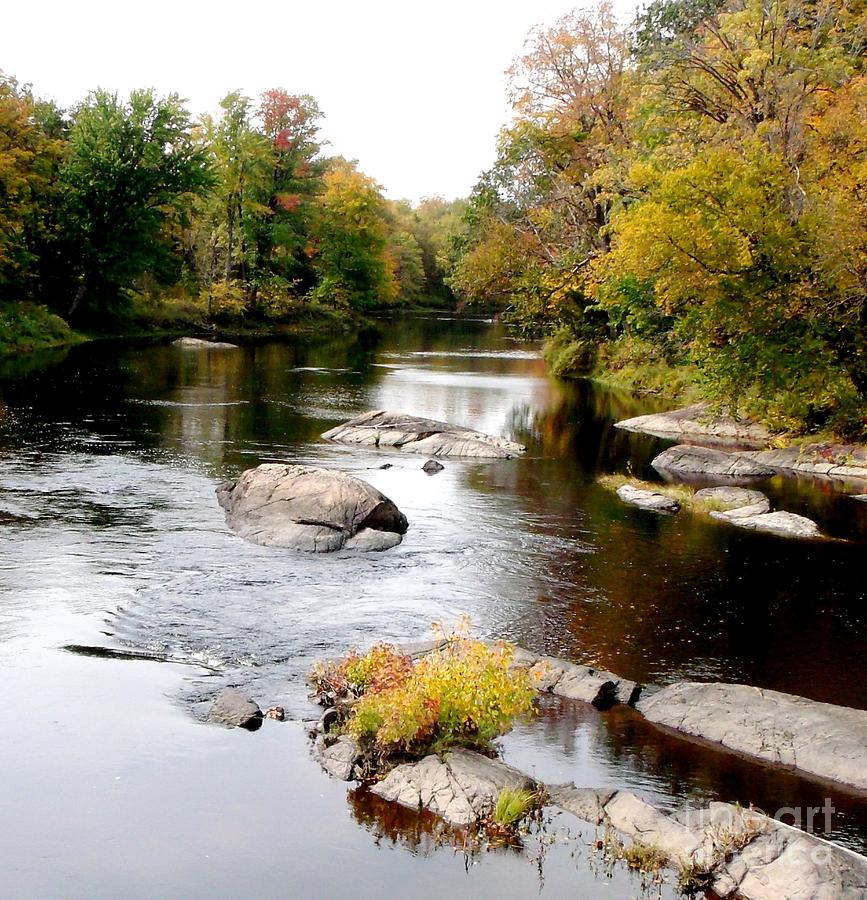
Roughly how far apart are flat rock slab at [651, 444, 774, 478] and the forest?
1.57m

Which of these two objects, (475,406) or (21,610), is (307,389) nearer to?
(475,406)

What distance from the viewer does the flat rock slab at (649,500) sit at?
75.6 feet

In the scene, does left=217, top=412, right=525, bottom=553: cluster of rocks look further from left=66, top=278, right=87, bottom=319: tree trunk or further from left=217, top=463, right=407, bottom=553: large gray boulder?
left=66, top=278, right=87, bottom=319: tree trunk

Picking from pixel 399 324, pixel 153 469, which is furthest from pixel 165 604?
pixel 399 324

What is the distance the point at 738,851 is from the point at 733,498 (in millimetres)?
15787

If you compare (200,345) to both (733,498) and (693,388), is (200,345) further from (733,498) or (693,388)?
(733,498)

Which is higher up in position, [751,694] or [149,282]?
[149,282]

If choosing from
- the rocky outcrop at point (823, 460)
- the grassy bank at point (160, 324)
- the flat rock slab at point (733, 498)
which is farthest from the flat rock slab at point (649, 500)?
the grassy bank at point (160, 324)

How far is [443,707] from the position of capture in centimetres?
1034

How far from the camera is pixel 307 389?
40.9 metres

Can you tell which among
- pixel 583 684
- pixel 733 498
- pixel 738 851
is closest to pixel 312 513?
pixel 583 684

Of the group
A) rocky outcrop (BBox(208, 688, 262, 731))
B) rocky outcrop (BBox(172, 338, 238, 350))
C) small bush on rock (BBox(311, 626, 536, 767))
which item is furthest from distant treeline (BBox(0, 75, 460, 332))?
small bush on rock (BBox(311, 626, 536, 767))

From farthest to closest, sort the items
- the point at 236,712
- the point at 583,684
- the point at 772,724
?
1. the point at 583,684
2. the point at 236,712
3. the point at 772,724

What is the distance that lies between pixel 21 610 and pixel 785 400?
1882 centimetres
